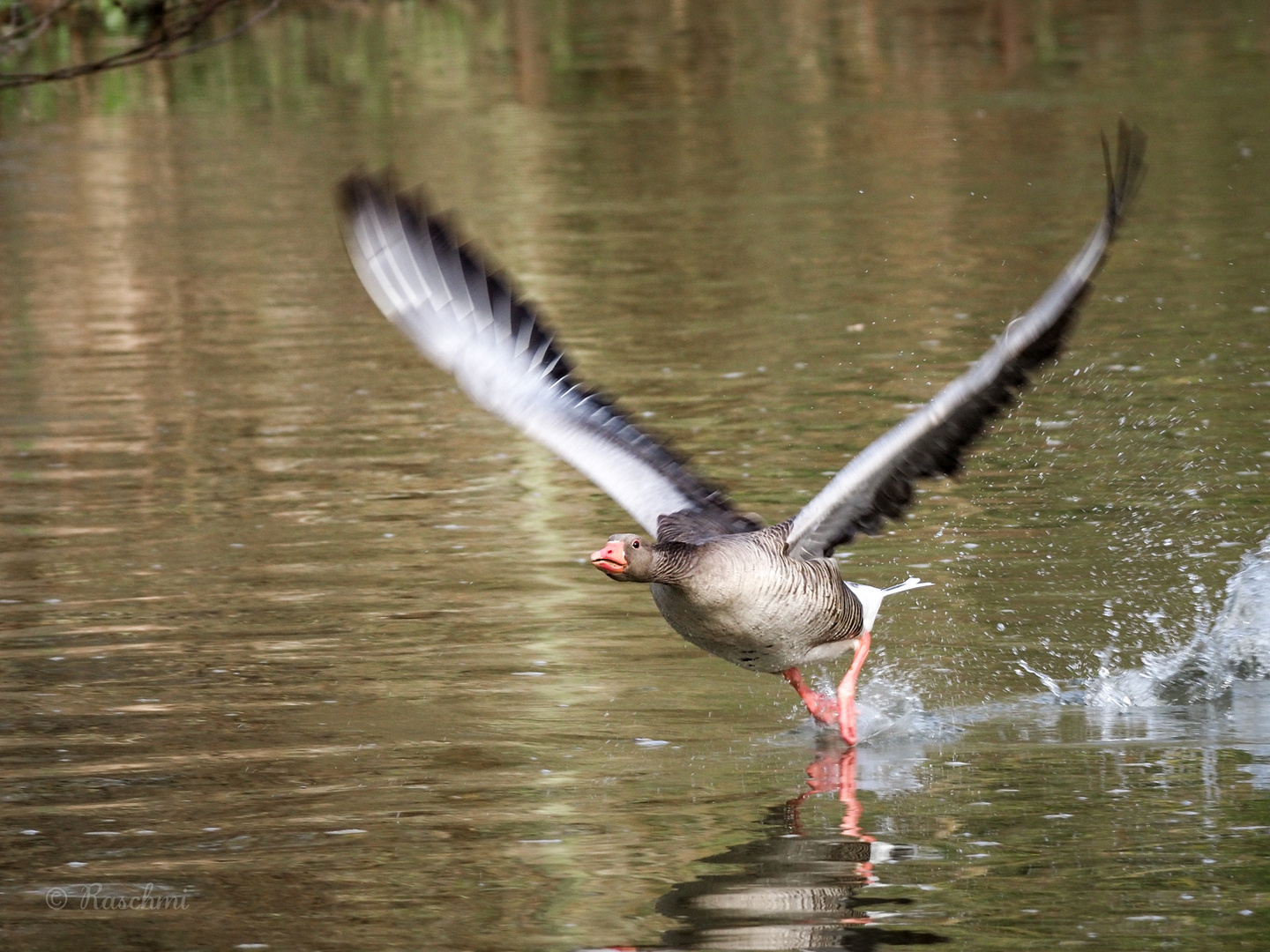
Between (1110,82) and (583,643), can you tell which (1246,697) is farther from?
(1110,82)

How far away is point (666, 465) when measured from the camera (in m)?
8.86

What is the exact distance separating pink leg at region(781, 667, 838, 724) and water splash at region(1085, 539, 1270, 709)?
101cm

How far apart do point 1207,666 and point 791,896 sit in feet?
10.3

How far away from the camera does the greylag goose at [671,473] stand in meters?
7.84

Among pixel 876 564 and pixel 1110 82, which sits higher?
pixel 1110 82

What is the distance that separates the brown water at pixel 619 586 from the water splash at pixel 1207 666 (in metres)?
0.07

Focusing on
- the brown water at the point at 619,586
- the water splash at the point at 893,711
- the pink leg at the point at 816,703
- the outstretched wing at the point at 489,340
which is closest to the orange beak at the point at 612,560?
the brown water at the point at 619,586

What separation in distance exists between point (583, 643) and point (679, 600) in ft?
5.27

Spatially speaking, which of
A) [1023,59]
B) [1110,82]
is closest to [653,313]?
[1110,82]

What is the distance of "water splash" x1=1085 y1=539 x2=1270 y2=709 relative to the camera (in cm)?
875

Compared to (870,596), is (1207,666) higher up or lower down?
lower down

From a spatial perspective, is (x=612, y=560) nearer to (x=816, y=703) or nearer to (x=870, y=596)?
(x=816, y=703)

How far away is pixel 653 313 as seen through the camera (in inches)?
708

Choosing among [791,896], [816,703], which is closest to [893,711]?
[816,703]
